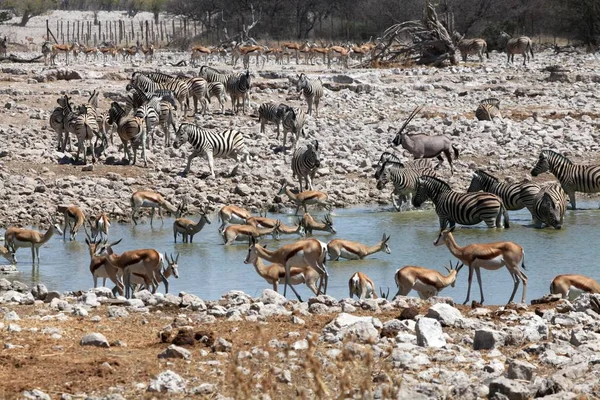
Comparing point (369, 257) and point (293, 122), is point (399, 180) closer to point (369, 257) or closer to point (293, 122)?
point (293, 122)

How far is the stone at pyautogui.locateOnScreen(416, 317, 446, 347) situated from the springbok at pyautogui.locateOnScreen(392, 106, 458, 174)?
12.6 metres

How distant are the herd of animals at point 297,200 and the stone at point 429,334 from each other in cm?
263

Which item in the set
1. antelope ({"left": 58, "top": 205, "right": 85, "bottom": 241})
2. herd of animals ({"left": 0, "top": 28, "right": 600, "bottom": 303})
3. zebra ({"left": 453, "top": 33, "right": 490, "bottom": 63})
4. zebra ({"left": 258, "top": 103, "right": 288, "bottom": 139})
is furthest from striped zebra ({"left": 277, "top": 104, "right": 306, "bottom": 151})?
zebra ({"left": 453, "top": 33, "right": 490, "bottom": 63})

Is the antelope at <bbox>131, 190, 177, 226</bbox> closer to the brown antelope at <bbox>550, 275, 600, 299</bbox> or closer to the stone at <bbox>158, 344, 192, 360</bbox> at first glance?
the brown antelope at <bbox>550, 275, 600, 299</bbox>

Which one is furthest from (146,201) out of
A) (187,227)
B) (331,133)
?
(331,133)

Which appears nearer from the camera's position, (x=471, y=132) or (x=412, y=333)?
(x=412, y=333)

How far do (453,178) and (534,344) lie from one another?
12.3 meters

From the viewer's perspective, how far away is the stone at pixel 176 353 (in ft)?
22.4

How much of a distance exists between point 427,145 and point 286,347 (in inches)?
545

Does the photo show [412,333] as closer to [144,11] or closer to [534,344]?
[534,344]

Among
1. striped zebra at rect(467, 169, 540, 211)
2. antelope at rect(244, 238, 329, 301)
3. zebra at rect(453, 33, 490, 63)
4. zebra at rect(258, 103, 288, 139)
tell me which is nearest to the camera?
antelope at rect(244, 238, 329, 301)

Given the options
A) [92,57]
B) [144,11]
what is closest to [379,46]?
[92,57]

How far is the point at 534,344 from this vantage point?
7.25 meters

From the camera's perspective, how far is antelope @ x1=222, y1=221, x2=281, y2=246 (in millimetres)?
14367
